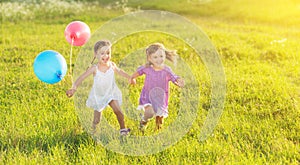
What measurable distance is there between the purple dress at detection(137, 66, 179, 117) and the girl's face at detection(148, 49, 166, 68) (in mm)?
93

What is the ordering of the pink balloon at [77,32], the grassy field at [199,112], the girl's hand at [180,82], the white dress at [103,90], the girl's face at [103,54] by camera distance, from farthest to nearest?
1. the pink balloon at [77,32]
2. the girl's hand at [180,82]
3. the white dress at [103,90]
4. the girl's face at [103,54]
5. the grassy field at [199,112]

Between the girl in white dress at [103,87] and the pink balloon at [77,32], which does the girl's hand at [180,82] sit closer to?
the girl in white dress at [103,87]

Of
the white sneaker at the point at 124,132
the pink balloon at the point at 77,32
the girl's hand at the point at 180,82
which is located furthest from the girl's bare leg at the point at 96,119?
the pink balloon at the point at 77,32

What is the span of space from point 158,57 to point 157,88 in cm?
38

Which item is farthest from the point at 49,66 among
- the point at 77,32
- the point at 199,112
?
the point at 199,112

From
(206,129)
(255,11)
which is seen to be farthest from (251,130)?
(255,11)

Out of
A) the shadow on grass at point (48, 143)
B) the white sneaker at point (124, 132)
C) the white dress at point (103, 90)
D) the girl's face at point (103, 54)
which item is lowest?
the shadow on grass at point (48, 143)

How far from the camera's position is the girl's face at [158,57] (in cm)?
465

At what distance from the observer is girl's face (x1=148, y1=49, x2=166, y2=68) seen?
4.65 metres

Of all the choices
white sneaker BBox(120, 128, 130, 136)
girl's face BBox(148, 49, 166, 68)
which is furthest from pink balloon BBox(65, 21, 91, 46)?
white sneaker BBox(120, 128, 130, 136)

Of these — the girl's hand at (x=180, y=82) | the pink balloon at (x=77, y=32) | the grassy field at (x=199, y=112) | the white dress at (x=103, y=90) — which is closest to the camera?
the grassy field at (x=199, y=112)

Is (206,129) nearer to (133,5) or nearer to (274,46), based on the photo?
(274,46)

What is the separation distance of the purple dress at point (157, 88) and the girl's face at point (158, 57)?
93 millimetres

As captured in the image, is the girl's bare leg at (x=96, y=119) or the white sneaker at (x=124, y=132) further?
the girl's bare leg at (x=96, y=119)
